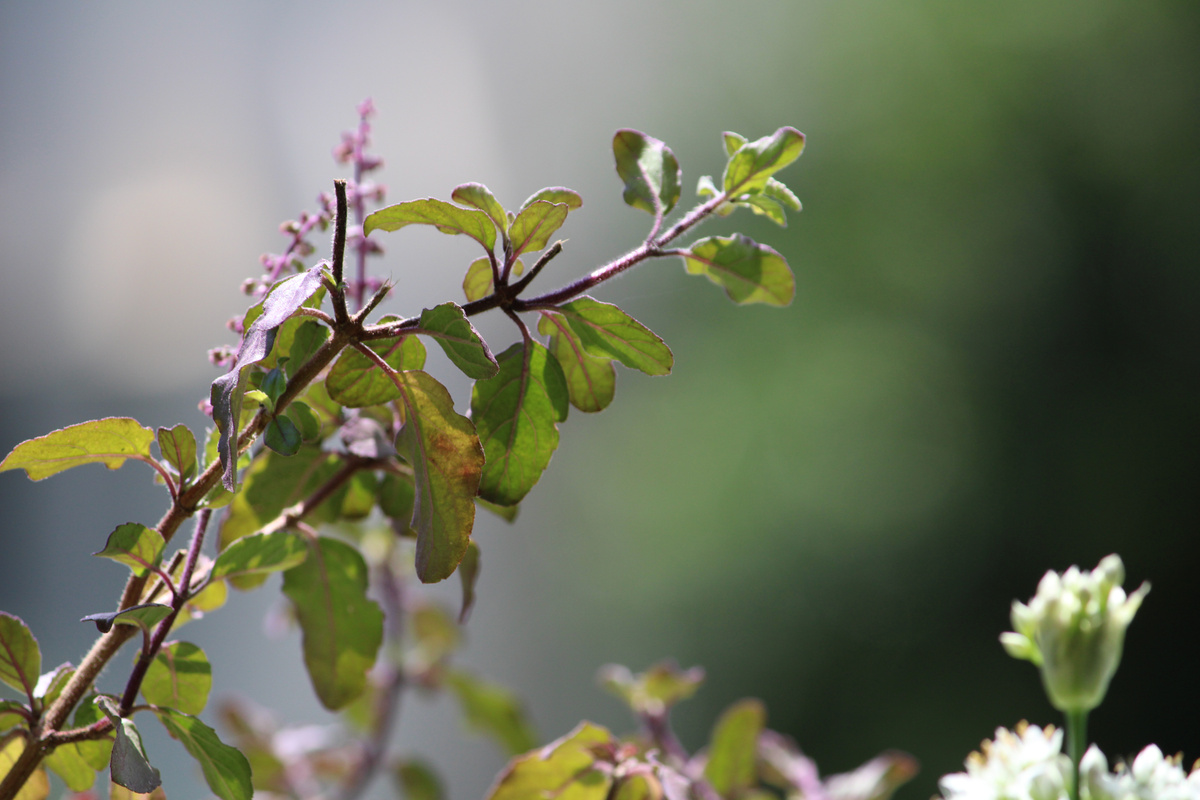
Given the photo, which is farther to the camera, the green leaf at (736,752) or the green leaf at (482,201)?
the green leaf at (736,752)

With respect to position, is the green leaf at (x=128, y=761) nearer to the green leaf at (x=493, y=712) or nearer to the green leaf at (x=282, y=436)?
the green leaf at (x=282, y=436)

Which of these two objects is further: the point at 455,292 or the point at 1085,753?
the point at 455,292

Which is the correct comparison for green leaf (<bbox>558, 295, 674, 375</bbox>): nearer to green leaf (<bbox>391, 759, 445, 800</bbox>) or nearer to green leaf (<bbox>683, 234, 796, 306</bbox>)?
green leaf (<bbox>683, 234, 796, 306</bbox>)

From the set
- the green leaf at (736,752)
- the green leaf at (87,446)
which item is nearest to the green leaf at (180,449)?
the green leaf at (87,446)

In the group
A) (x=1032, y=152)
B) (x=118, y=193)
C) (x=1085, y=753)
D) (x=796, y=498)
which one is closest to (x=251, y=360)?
(x=1085, y=753)

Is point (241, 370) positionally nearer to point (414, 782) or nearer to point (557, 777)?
point (557, 777)

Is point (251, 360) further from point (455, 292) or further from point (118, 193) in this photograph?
point (118, 193)
